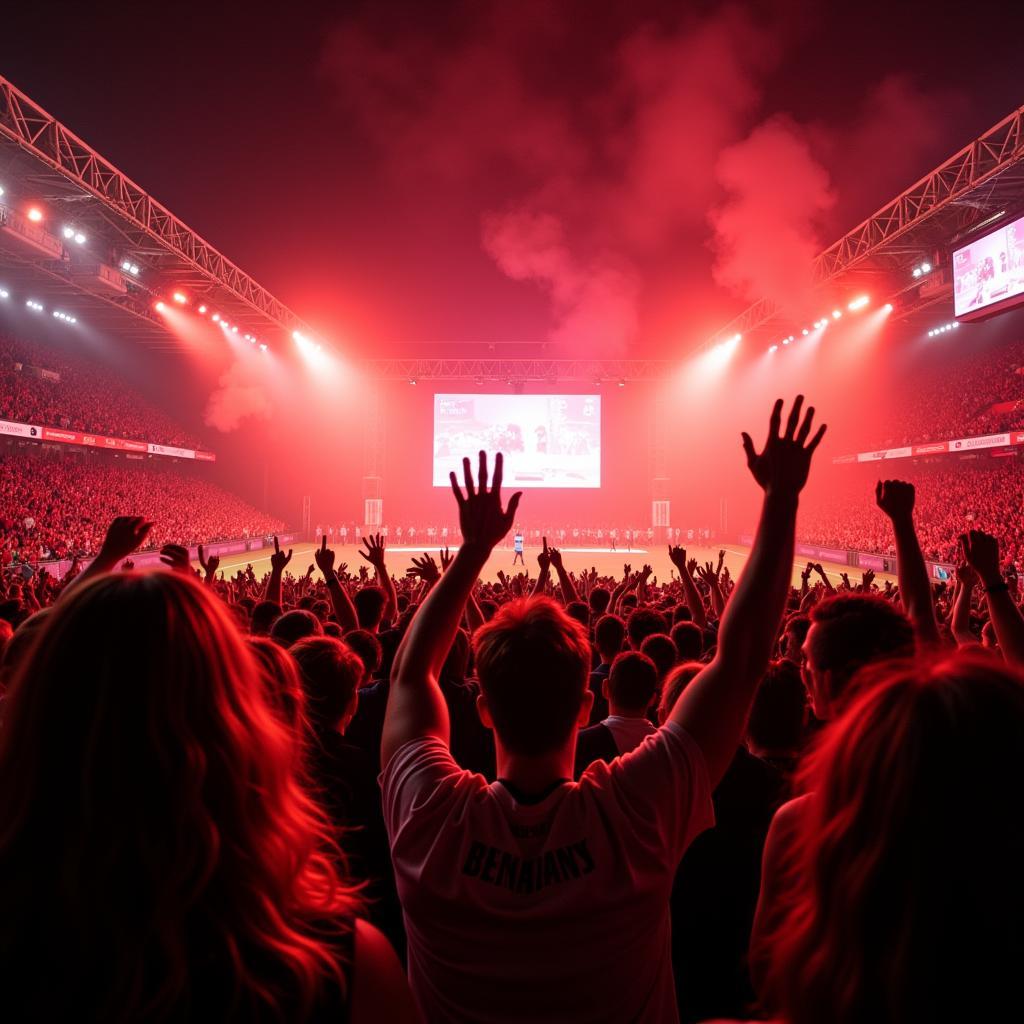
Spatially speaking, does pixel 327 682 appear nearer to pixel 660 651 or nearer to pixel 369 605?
pixel 660 651

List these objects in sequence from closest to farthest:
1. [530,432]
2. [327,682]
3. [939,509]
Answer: [327,682], [939,509], [530,432]

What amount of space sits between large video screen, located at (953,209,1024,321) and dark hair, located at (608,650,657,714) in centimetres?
2441

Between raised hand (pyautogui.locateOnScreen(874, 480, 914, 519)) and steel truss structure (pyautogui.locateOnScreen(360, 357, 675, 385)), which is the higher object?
steel truss structure (pyautogui.locateOnScreen(360, 357, 675, 385))

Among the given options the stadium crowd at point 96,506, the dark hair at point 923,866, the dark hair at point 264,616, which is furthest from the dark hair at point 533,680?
the stadium crowd at point 96,506

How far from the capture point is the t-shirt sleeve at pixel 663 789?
1378 mm

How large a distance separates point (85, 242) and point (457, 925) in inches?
1128

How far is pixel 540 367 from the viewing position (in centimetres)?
4231

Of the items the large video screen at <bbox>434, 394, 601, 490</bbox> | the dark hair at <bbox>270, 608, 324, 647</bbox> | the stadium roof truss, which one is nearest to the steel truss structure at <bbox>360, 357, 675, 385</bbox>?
the large video screen at <bbox>434, 394, 601, 490</bbox>

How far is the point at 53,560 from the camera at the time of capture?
21.2m

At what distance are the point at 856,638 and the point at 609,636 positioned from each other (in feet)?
8.02

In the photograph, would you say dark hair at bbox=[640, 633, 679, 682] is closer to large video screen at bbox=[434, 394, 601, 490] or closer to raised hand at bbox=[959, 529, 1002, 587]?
raised hand at bbox=[959, 529, 1002, 587]

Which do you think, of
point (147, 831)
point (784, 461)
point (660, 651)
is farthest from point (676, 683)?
point (147, 831)

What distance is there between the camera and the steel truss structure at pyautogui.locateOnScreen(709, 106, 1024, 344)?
60.8 ft

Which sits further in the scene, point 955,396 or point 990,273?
point 955,396
